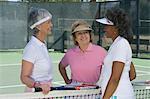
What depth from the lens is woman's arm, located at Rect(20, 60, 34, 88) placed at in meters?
3.22

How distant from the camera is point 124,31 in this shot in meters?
3.29

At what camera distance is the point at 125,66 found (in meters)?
3.28

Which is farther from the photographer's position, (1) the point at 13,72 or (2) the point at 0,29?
(2) the point at 0,29

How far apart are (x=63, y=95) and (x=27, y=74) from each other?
13.7 inches

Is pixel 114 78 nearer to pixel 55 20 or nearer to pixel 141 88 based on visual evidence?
pixel 141 88

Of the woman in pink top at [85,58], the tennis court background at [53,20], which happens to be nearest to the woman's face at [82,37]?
the woman in pink top at [85,58]

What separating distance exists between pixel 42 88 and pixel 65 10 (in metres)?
18.9

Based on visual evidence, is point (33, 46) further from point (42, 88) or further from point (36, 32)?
point (42, 88)

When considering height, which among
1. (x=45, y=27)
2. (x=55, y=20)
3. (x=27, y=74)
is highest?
(x=45, y=27)

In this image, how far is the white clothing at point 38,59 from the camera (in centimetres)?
330

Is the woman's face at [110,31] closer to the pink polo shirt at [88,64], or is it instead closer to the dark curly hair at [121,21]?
the dark curly hair at [121,21]

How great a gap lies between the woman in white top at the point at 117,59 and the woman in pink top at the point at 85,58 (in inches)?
11.5

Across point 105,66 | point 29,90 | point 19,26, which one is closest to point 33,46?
point 29,90

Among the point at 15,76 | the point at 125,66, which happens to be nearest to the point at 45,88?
the point at 125,66
